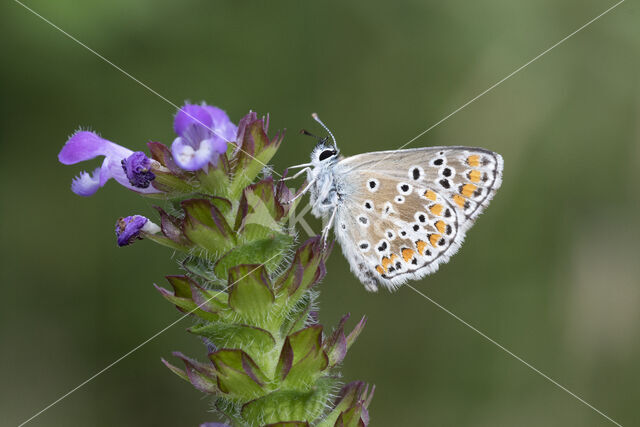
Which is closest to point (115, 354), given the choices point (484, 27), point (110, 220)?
point (110, 220)

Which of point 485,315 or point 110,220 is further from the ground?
point 110,220

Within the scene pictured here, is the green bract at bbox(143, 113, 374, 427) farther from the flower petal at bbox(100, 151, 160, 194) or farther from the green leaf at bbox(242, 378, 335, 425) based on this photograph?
the flower petal at bbox(100, 151, 160, 194)

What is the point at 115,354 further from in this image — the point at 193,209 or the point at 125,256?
the point at 193,209

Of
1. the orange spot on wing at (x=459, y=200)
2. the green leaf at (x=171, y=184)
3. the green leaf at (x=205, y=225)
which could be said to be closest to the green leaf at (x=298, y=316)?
the green leaf at (x=205, y=225)

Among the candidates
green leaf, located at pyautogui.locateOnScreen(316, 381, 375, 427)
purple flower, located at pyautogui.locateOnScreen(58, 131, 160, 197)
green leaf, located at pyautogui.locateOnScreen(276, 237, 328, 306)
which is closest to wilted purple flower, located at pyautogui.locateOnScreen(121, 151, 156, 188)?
purple flower, located at pyautogui.locateOnScreen(58, 131, 160, 197)

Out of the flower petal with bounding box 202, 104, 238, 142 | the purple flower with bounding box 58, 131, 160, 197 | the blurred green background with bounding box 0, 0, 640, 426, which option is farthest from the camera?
the blurred green background with bounding box 0, 0, 640, 426

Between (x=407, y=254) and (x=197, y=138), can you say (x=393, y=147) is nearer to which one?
(x=407, y=254)
